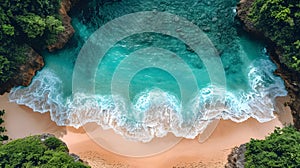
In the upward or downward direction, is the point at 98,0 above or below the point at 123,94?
above

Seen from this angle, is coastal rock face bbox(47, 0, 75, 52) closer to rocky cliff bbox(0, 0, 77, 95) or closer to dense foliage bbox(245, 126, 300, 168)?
rocky cliff bbox(0, 0, 77, 95)

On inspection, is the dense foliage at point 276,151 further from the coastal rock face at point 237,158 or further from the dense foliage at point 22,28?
the dense foliage at point 22,28

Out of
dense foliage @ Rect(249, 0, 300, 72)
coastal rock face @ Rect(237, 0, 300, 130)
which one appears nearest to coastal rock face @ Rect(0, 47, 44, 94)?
coastal rock face @ Rect(237, 0, 300, 130)

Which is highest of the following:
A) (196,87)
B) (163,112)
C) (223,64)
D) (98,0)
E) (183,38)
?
(98,0)

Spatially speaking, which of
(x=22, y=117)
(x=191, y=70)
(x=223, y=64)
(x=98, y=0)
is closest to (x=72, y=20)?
(x=98, y=0)

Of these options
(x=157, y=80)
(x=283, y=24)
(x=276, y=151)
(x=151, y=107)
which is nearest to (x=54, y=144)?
(x=151, y=107)

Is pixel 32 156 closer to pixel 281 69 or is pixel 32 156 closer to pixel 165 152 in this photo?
pixel 165 152

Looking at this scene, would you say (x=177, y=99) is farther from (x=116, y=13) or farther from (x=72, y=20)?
(x=72, y=20)
